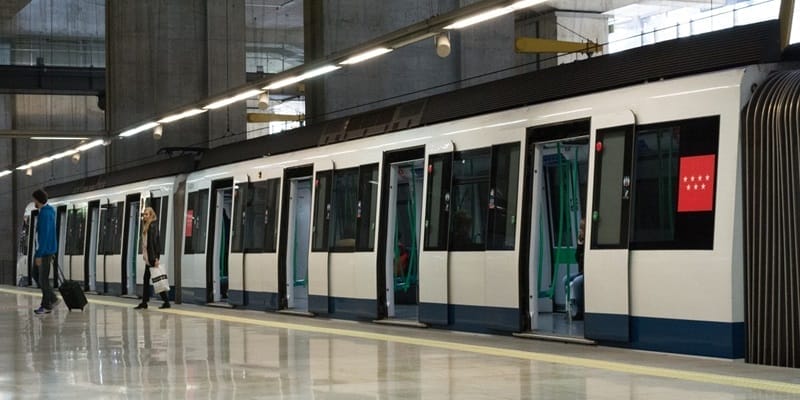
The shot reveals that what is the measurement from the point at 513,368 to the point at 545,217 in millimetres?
5559

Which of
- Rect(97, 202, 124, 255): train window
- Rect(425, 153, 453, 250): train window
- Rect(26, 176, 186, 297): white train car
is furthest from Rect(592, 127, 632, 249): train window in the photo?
Rect(97, 202, 124, 255): train window

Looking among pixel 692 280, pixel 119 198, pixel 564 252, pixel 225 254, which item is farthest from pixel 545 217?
pixel 119 198

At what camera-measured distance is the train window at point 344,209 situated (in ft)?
55.0

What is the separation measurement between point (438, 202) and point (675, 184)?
177 inches

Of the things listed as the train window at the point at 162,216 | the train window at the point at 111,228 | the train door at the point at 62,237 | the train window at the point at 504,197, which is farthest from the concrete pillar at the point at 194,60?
the train window at the point at 504,197

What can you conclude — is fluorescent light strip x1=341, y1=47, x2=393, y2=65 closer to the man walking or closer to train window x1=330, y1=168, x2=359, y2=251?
train window x1=330, y1=168, x2=359, y2=251

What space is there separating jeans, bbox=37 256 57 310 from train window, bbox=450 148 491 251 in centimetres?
760

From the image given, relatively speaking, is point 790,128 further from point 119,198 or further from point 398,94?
point 119,198

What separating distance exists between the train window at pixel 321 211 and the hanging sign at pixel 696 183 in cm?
795

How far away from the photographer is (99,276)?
3055cm

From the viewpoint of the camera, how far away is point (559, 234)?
13.5m

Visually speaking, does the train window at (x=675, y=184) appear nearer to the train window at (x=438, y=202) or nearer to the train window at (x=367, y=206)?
the train window at (x=438, y=202)

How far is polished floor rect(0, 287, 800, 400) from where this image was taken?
8.22 metres

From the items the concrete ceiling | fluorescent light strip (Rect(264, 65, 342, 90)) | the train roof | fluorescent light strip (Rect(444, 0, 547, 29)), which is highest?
the concrete ceiling
